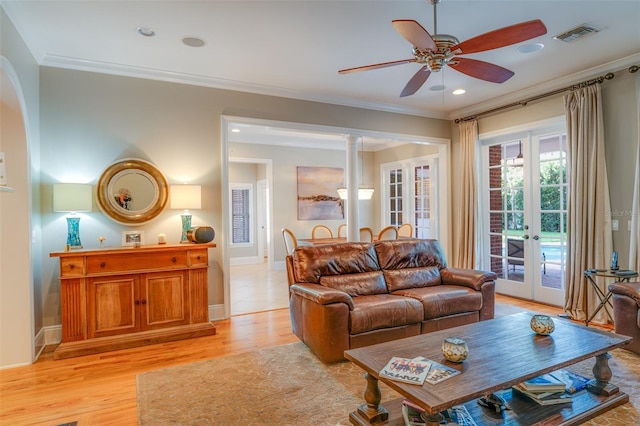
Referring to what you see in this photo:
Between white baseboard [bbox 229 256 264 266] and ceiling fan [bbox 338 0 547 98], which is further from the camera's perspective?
white baseboard [bbox 229 256 264 266]

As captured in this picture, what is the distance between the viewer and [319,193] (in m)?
8.50

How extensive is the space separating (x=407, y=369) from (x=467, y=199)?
4.37 meters

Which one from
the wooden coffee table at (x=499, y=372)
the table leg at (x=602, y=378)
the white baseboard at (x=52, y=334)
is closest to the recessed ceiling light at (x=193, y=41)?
the wooden coffee table at (x=499, y=372)

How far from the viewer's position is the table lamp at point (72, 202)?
3.49 meters

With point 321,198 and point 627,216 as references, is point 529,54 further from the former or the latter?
point 321,198

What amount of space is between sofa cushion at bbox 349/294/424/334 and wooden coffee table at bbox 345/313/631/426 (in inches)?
29.3

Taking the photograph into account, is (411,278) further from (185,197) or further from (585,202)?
(185,197)

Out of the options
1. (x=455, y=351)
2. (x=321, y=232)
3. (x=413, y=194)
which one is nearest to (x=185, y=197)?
(x=455, y=351)

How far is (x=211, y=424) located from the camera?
2.23 m

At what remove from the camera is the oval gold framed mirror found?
12.8ft

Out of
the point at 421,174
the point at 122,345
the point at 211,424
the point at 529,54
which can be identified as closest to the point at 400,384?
the point at 211,424

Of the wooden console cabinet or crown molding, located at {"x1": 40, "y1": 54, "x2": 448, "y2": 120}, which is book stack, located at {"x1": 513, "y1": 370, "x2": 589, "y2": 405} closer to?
the wooden console cabinet

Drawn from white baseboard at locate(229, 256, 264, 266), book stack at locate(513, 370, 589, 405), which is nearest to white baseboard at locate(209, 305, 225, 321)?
book stack at locate(513, 370, 589, 405)

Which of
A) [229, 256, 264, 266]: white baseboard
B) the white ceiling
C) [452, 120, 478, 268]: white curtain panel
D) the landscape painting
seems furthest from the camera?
[229, 256, 264, 266]: white baseboard
